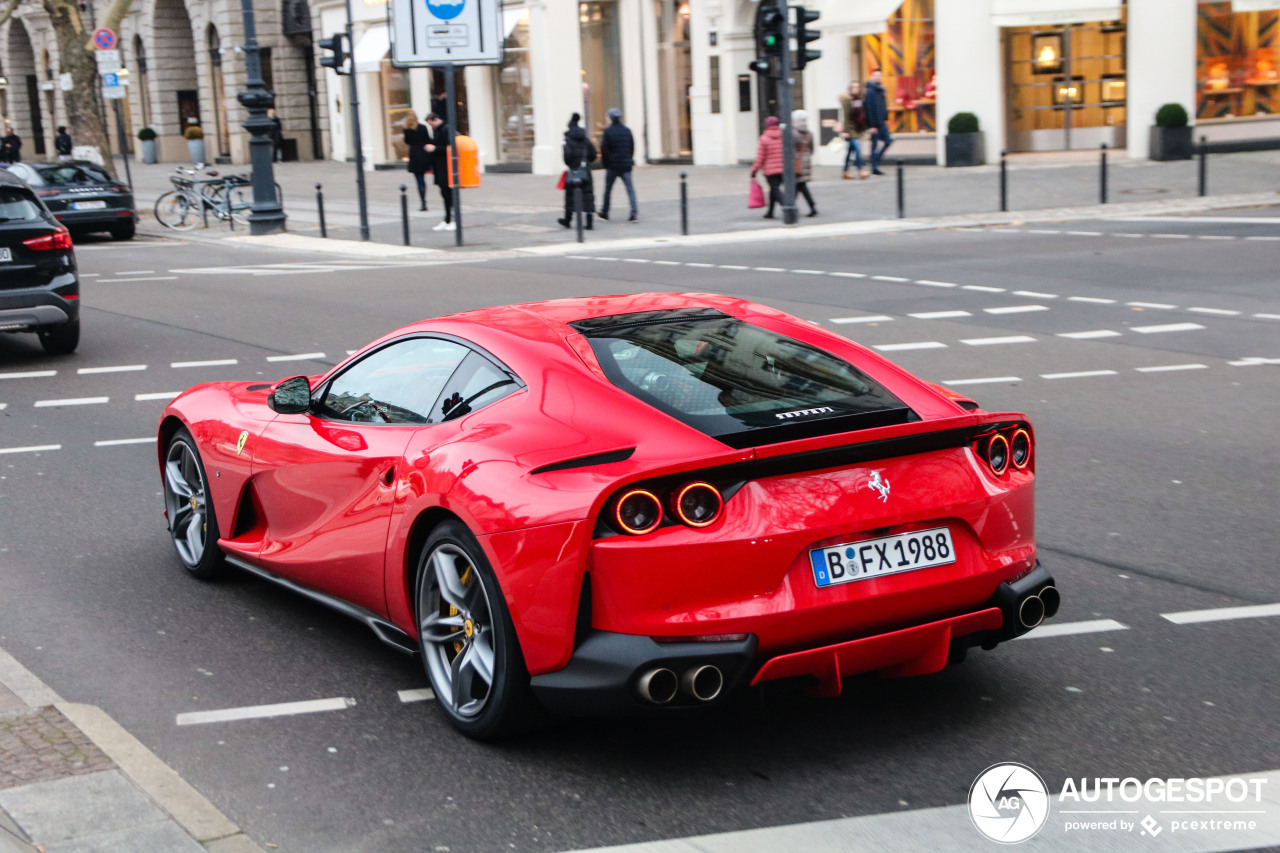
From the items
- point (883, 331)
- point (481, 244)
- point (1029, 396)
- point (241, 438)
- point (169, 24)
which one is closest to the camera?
point (241, 438)

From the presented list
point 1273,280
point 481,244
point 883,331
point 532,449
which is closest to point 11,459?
point 532,449

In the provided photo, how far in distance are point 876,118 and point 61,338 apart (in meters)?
21.7

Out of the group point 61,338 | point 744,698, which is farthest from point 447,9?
point 744,698

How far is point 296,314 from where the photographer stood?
15.5 meters

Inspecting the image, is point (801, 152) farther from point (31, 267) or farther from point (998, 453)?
point (998, 453)

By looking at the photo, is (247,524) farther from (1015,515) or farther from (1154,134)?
(1154,134)

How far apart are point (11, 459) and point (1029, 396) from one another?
646 centimetres

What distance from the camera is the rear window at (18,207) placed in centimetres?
1262

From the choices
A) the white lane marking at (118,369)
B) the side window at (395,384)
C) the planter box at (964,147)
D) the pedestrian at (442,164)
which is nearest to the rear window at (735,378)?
the side window at (395,384)

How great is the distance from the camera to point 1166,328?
42.1 ft

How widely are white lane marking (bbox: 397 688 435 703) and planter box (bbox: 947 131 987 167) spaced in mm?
29415

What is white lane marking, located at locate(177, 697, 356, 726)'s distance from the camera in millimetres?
4805

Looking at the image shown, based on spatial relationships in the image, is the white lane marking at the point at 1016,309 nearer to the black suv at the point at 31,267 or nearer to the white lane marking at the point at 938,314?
the white lane marking at the point at 938,314

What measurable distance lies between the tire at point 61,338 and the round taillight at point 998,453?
10426 millimetres
